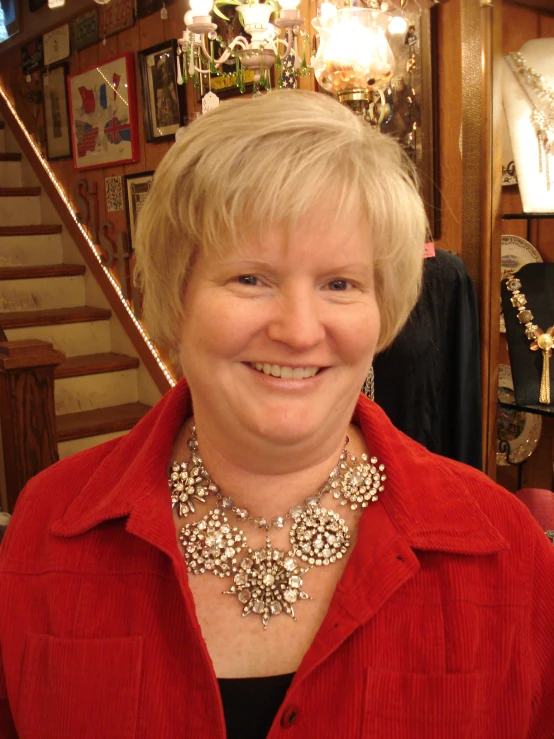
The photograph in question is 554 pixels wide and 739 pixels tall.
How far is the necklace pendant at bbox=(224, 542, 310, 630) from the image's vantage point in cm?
101

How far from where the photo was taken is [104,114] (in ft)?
13.6

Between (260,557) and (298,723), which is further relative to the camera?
(260,557)

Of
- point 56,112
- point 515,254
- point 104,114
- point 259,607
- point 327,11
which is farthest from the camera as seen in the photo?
point 56,112

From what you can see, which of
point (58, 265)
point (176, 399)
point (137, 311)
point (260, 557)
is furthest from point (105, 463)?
point (58, 265)

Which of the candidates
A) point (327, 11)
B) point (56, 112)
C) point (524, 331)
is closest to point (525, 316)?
point (524, 331)

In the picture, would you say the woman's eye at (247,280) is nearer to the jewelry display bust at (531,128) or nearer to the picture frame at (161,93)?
the jewelry display bust at (531,128)

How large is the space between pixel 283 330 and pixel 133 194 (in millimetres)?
3353

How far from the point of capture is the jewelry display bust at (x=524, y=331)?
1887mm

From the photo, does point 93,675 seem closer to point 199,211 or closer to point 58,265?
point 199,211

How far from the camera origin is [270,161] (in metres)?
0.89

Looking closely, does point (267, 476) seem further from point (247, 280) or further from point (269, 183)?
point (269, 183)

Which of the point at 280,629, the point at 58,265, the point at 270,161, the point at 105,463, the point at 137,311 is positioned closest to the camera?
the point at 270,161

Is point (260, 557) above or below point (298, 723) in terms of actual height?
above

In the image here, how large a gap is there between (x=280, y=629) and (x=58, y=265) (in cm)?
412
